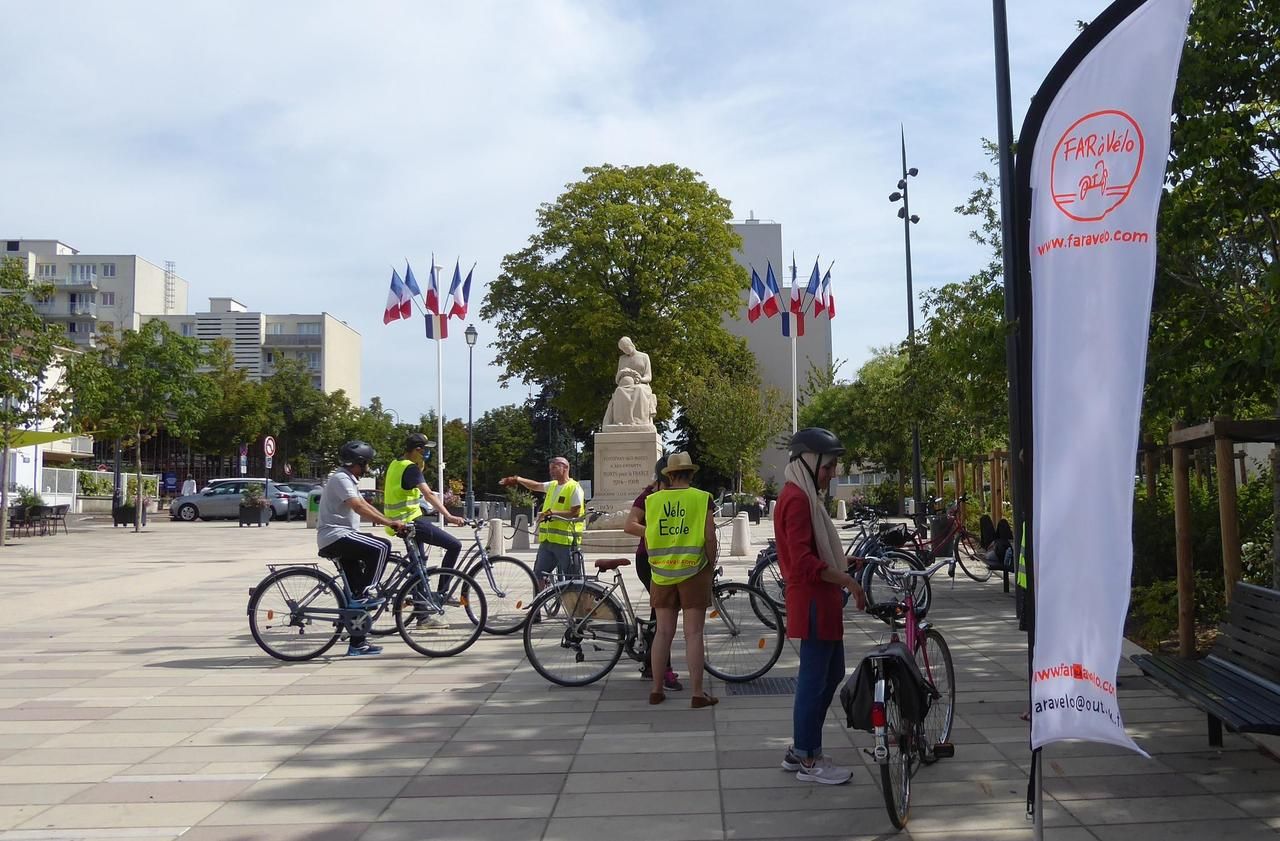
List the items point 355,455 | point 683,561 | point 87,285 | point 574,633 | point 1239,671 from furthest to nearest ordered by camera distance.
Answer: point 87,285 → point 355,455 → point 574,633 → point 683,561 → point 1239,671

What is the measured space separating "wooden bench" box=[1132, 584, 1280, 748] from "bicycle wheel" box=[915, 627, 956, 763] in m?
1.10

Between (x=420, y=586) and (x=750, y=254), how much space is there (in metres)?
70.8

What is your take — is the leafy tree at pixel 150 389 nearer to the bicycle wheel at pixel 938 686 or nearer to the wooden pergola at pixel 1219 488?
the wooden pergola at pixel 1219 488

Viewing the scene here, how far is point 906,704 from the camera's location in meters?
5.03

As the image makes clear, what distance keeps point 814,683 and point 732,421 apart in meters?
43.2

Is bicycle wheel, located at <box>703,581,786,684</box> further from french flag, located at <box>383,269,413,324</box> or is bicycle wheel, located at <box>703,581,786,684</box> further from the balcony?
the balcony

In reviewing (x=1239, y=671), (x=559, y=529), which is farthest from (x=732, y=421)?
(x=1239, y=671)

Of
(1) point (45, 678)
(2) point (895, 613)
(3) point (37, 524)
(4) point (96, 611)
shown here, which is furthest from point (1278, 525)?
(3) point (37, 524)

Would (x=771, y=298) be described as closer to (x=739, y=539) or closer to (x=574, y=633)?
(x=739, y=539)

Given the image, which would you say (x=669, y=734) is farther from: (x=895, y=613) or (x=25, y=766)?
(x=25, y=766)

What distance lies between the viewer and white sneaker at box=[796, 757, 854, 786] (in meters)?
5.51

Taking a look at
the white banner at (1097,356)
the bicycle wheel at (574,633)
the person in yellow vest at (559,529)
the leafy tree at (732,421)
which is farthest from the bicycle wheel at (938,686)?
the leafy tree at (732,421)

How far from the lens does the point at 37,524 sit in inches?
1258

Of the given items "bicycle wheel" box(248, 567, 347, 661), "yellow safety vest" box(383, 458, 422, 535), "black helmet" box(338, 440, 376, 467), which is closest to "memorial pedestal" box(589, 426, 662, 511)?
"yellow safety vest" box(383, 458, 422, 535)
